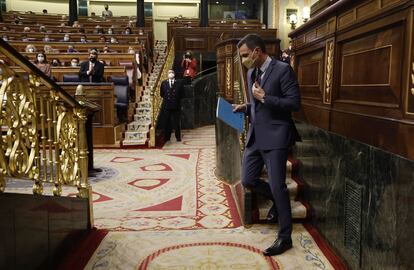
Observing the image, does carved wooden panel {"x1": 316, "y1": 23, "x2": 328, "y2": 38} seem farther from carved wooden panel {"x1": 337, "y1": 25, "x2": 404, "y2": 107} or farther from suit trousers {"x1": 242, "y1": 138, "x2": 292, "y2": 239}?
suit trousers {"x1": 242, "y1": 138, "x2": 292, "y2": 239}

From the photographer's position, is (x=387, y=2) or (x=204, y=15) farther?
(x=204, y=15)

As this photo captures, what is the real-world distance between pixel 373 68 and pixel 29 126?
2.09m

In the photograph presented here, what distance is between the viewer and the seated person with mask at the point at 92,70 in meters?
7.61

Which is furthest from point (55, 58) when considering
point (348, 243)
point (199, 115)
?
point (348, 243)

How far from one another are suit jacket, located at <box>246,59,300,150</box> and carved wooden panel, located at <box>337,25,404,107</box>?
0.34m

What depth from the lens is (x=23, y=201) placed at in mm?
2074

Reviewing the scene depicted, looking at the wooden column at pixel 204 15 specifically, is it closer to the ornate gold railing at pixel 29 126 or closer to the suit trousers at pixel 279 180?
the ornate gold railing at pixel 29 126

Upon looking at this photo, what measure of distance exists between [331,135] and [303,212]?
0.86 m

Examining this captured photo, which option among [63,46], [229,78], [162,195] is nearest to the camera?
[162,195]

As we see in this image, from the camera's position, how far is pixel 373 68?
2.17 metres

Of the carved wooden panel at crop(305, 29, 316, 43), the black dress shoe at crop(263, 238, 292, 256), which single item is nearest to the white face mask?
the carved wooden panel at crop(305, 29, 316, 43)

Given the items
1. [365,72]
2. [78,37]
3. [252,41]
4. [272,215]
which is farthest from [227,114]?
[78,37]

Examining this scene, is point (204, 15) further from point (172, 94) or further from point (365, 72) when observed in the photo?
point (365, 72)

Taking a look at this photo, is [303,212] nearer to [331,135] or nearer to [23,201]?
[331,135]
